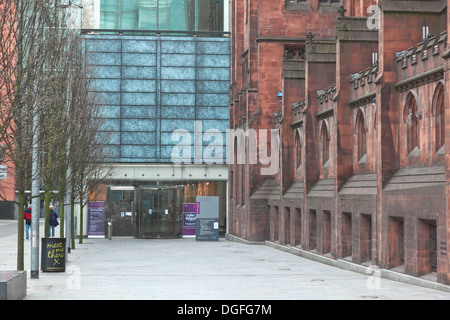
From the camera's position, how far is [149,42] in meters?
57.5

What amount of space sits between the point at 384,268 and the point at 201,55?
36.7 metres

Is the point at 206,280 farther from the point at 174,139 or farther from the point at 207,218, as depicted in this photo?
the point at 174,139

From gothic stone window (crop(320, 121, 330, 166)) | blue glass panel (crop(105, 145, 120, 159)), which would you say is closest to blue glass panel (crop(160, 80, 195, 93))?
blue glass panel (crop(105, 145, 120, 159))

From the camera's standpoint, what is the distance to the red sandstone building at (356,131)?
21375 mm

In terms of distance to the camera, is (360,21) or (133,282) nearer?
(133,282)

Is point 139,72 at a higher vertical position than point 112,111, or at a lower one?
higher

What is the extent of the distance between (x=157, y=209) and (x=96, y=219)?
13.1 ft

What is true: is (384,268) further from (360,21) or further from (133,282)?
(360,21)

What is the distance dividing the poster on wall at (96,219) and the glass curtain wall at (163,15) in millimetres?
14757

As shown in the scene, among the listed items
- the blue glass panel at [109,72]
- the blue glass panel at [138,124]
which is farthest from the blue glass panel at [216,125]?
the blue glass panel at [109,72]

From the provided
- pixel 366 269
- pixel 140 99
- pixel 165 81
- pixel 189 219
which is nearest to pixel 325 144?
pixel 366 269

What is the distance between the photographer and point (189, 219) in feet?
168

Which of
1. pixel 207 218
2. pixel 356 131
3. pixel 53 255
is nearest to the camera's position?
pixel 53 255
